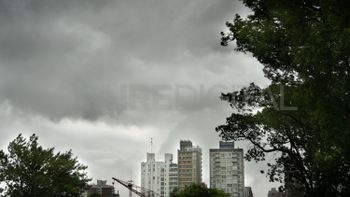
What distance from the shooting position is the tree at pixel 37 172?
186ft

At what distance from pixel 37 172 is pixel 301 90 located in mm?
46725

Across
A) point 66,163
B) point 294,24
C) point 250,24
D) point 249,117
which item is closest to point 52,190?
point 66,163

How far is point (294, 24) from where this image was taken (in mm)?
16719

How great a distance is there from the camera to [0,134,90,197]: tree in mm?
56594

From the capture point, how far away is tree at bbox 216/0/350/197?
15.1 metres

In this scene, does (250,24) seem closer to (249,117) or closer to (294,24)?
(294,24)

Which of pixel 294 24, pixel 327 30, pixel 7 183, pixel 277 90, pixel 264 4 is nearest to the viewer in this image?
pixel 327 30

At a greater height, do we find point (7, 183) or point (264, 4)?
point (264, 4)

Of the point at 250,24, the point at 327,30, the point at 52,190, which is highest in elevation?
the point at 250,24

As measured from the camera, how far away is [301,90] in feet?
59.5

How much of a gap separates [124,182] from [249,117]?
444 ft

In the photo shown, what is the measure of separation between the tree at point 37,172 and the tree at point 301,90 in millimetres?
35745

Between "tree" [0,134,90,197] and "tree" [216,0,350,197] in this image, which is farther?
"tree" [0,134,90,197]

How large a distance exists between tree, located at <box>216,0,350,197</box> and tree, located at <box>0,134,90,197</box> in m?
35.7
